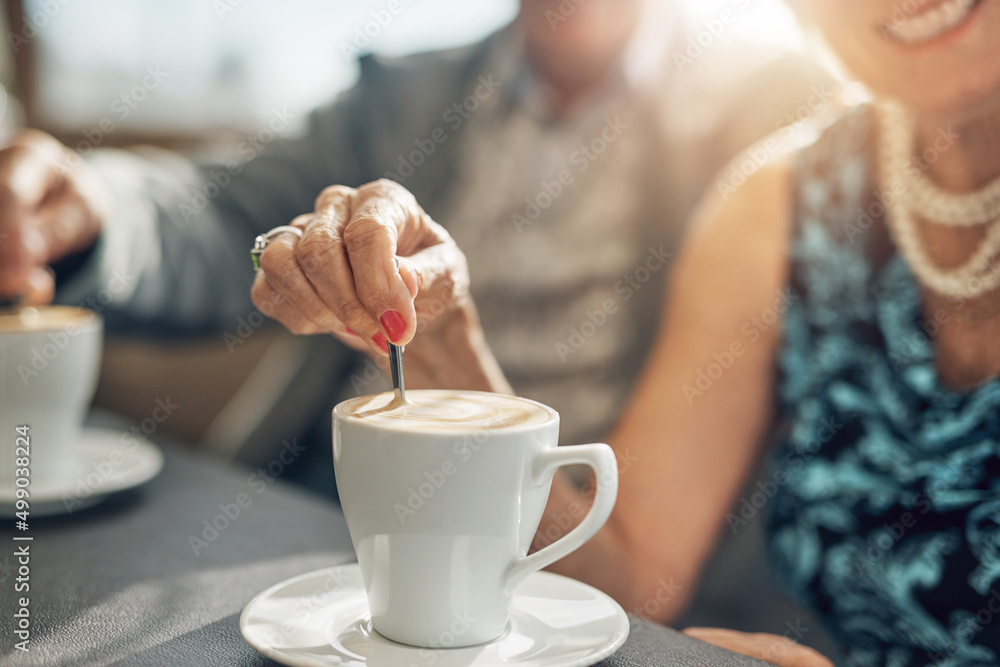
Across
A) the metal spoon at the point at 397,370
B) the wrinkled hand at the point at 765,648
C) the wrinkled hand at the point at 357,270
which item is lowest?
the wrinkled hand at the point at 765,648

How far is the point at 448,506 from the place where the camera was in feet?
1.28

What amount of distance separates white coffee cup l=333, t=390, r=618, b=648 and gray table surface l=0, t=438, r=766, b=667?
0.24 ft

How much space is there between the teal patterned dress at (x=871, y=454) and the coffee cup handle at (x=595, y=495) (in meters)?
0.38

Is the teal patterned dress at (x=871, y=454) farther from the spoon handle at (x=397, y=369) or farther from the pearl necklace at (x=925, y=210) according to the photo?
the spoon handle at (x=397, y=369)

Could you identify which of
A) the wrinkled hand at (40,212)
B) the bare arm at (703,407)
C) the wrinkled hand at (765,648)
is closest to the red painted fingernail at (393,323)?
the wrinkled hand at (765,648)

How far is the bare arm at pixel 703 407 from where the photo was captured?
779 millimetres

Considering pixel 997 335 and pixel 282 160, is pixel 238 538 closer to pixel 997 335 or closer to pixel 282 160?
pixel 997 335

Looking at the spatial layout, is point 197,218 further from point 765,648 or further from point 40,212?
point 765,648

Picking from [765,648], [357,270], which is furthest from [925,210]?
[357,270]

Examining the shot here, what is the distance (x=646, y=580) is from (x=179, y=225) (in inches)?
32.9

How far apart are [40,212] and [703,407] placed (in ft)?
2.47

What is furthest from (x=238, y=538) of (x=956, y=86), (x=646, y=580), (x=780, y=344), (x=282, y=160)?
(x=282, y=160)

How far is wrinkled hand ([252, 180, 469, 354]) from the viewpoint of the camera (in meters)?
0.46

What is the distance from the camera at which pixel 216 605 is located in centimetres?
48
